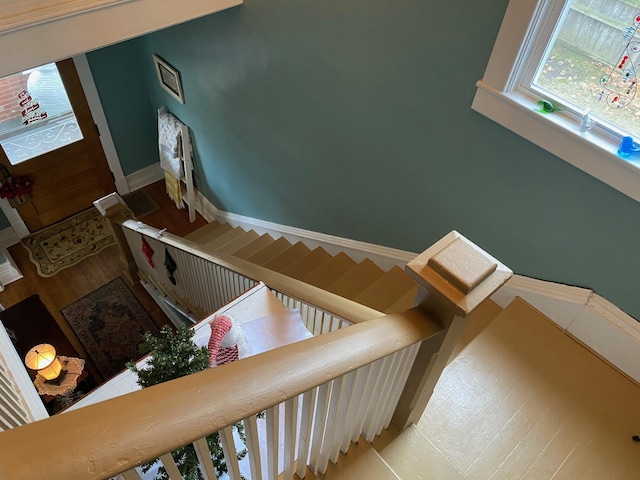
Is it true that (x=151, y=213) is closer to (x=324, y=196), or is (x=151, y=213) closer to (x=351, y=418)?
(x=324, y=196)

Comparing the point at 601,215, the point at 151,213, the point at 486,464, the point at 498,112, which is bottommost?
the point at 151,213

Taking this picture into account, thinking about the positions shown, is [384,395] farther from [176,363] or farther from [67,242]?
[67,242]

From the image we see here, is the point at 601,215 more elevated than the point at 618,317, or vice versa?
the point at 601,215

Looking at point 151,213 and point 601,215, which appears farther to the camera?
point 151,213

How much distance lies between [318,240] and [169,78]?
7.08ft

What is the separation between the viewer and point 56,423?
63 cm

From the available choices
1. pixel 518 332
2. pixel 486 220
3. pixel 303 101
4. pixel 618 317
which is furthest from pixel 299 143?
pixel 618 317

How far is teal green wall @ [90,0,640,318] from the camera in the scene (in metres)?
1.96

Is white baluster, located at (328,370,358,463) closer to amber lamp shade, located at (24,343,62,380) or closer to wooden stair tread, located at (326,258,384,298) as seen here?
wooden stair tread, located at (326,258,384,298)

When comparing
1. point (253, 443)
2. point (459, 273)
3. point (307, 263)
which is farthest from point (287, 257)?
point (253, 443)

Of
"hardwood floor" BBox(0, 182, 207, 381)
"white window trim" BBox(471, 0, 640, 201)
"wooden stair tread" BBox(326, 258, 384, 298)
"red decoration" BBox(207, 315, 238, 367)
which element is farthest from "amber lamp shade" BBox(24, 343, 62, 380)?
"white window trim" BBox(471, 0, 640, 201)

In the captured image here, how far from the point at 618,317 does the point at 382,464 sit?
130 cm

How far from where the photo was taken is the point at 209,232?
4762 mm

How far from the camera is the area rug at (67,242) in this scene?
14.8 ft
